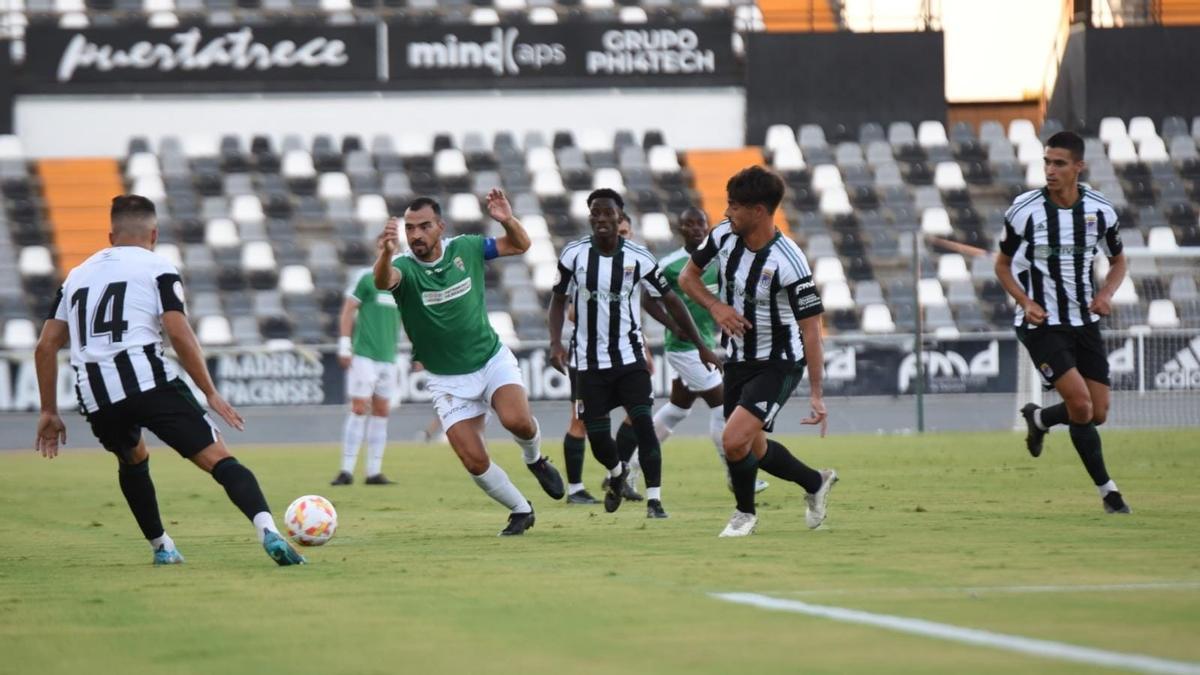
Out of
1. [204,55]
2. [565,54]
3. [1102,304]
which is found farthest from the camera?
[565,54]

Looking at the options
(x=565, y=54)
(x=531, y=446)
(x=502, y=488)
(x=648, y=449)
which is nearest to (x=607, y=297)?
(x=648, y=449)

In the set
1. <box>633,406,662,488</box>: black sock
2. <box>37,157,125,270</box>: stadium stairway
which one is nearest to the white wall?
<box>37,157,125,270</box>: stadium stairway

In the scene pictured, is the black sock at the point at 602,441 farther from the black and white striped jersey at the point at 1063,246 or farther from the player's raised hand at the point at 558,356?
the black and white striped jersey at the point at 1063,246

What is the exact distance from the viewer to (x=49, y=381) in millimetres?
8492

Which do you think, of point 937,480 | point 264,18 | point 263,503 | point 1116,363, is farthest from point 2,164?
point 263,503

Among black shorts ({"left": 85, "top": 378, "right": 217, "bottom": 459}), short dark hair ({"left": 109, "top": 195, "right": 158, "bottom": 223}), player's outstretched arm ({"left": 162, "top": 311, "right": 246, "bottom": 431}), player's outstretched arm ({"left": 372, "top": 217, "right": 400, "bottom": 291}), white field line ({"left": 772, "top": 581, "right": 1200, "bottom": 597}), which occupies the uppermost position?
short dark hair ({"left": 109, "top": 195, "right": 158, "bottom": 223})

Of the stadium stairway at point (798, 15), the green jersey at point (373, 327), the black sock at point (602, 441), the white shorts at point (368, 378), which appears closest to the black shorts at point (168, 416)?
the black sock at point (602, 441)

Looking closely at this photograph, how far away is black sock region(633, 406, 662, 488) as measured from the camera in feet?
36.9

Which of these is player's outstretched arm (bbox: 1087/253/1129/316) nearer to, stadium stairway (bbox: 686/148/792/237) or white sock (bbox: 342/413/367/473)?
white sock (bbox: 342/413/367/473)

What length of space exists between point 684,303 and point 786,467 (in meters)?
3.37

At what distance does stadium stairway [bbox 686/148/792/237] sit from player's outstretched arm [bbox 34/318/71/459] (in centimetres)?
2137

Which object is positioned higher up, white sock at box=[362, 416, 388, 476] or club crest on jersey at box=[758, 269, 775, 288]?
club crest on jersey at box=[758, 269, 775, 288]

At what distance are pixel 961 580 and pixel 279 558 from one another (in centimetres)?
305

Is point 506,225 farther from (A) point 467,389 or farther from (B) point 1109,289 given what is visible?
(B) point 1109,289
